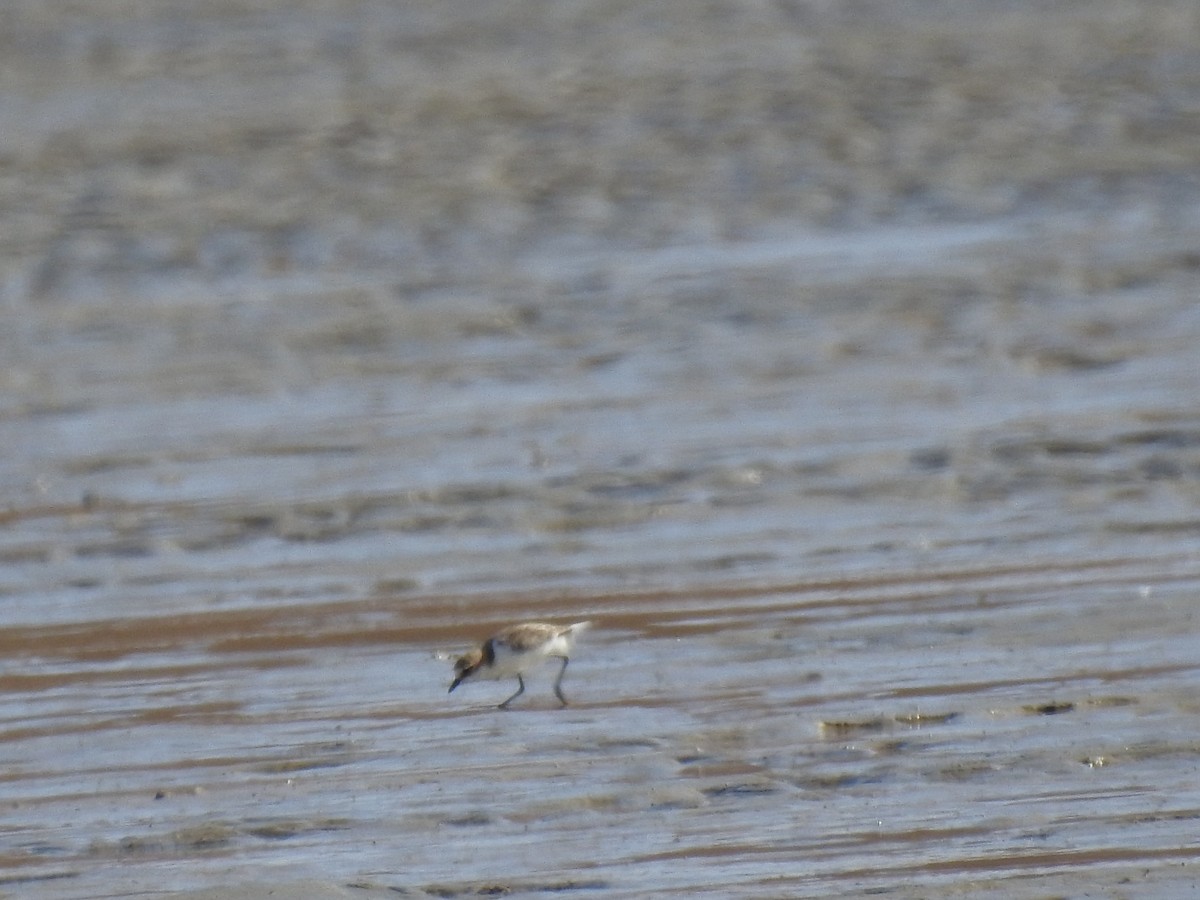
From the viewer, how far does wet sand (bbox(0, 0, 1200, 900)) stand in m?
5.75

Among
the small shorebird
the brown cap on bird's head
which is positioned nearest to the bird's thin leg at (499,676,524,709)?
the small shorebird

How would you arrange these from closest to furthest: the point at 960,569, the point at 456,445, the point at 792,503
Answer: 1. the point at 960,569
2. the point at 792,503
3. the point at 456,445

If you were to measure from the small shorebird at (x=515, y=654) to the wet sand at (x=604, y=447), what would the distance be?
12 cm

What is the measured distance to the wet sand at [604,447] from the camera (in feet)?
18.9

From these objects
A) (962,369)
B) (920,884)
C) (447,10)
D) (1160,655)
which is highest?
(920,884)

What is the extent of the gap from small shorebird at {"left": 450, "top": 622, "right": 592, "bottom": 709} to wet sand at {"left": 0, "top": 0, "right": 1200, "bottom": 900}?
12 cm

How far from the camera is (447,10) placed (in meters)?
16.2

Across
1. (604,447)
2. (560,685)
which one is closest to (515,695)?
(560,685)

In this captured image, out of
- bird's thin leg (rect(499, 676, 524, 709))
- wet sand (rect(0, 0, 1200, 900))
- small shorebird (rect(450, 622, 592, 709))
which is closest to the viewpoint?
wet sand (rect(0, 0, 1200, 900))

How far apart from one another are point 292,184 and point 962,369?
4.66 m

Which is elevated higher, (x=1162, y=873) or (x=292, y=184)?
(x=1162, y=873)

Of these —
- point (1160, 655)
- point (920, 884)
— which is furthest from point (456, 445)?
point (920, 884)

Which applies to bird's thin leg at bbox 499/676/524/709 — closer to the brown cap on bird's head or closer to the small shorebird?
the small shorebird

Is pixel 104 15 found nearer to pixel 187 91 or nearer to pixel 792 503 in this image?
pixel 187 91
